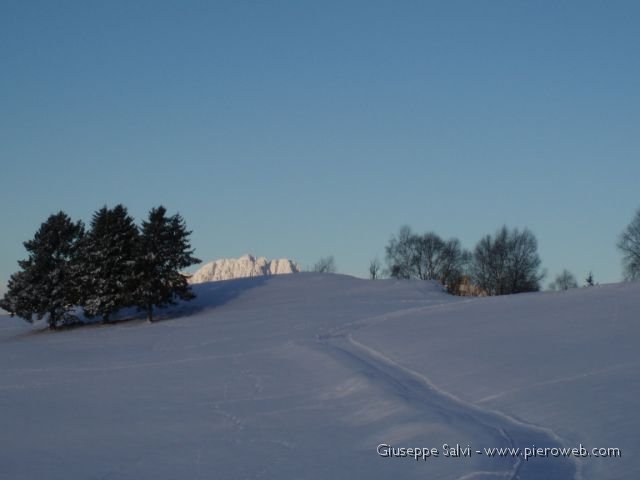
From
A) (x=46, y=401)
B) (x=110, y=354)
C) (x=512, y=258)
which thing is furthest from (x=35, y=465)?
(x=512, y=258)

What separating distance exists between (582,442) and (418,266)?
86.3 m

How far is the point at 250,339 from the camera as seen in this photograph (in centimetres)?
3058

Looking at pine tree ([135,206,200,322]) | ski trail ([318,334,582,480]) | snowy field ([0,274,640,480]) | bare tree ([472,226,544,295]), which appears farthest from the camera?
bare tree ([472,226,544,295])

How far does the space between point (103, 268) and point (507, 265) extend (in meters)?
60.4

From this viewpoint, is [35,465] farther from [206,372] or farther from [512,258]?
[512,258]

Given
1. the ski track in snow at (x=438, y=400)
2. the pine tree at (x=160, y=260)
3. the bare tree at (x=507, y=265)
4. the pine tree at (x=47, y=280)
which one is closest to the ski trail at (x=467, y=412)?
the ski track in snow at (x=438, y=400)

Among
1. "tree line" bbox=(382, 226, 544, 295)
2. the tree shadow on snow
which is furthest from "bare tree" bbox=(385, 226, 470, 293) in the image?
the tree shadow on snow

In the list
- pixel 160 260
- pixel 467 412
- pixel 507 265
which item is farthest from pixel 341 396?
pixel 507 265

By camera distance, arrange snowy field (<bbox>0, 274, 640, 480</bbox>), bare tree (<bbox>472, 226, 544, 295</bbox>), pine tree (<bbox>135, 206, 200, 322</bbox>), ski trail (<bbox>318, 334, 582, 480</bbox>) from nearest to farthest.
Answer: ski trail (<bbox>318, 334, 582, 480</bbox>), snowy field (<bbox>0, 274, 640, 480</bbox>), pine tree (<bbox>135, 206, 200, 322</bbox>), bare tree (<bbox>472, 226, 544, 295</bbox>)

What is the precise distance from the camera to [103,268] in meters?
44.9

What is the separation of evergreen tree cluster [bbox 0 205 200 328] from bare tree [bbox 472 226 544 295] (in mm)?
53374

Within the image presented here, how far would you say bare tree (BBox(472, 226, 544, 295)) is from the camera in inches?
Answer: 3484

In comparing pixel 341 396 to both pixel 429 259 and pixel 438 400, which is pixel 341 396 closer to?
pixel 438 400

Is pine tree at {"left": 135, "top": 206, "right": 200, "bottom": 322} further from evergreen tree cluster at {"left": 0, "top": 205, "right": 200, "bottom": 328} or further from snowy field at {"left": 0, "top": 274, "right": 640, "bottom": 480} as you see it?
snowy field at {"left": 0, "top": 274, "right": 640, "bottom": 480}
